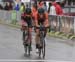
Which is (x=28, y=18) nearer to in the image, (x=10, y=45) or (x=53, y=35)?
(x=10, y=45)

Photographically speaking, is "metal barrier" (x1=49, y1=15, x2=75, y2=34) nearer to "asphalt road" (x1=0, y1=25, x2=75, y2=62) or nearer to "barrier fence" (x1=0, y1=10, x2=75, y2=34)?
"barrier fence" (x1=0, y1=10, x2=75, y2=34)

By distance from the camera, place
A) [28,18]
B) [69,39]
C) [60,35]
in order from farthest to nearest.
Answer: [60,35], [69,39], [28,18]

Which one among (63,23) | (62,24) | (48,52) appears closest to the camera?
(48,52)

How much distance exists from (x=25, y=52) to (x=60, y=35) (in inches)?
303

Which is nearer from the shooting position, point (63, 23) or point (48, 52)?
point (48, 52)

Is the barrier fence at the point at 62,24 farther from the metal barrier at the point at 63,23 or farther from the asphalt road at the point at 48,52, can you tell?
the asphalt road at the point at 48,52

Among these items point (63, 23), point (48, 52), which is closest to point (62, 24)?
point (63, 23)

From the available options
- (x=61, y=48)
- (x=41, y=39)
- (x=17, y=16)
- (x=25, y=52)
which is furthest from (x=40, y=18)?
(x=17, y=16)

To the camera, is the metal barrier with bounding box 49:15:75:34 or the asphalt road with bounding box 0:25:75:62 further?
the metal barrier with bounding box 49:15:75:34

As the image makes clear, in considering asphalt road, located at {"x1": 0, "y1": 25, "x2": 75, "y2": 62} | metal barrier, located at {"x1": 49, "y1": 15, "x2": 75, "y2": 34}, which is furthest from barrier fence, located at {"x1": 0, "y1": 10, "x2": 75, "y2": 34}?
asphalt road, located at {"x1": 0, "y1": 25, "x2": 75, "y2": 62}

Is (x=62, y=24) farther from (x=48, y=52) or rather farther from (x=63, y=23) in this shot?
(x=48, y=52)

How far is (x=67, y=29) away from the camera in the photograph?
2366 centimetres

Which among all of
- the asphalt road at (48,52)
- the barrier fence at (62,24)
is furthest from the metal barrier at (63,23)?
the asphalt road at (48,52)

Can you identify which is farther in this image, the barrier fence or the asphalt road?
the barrier fence
